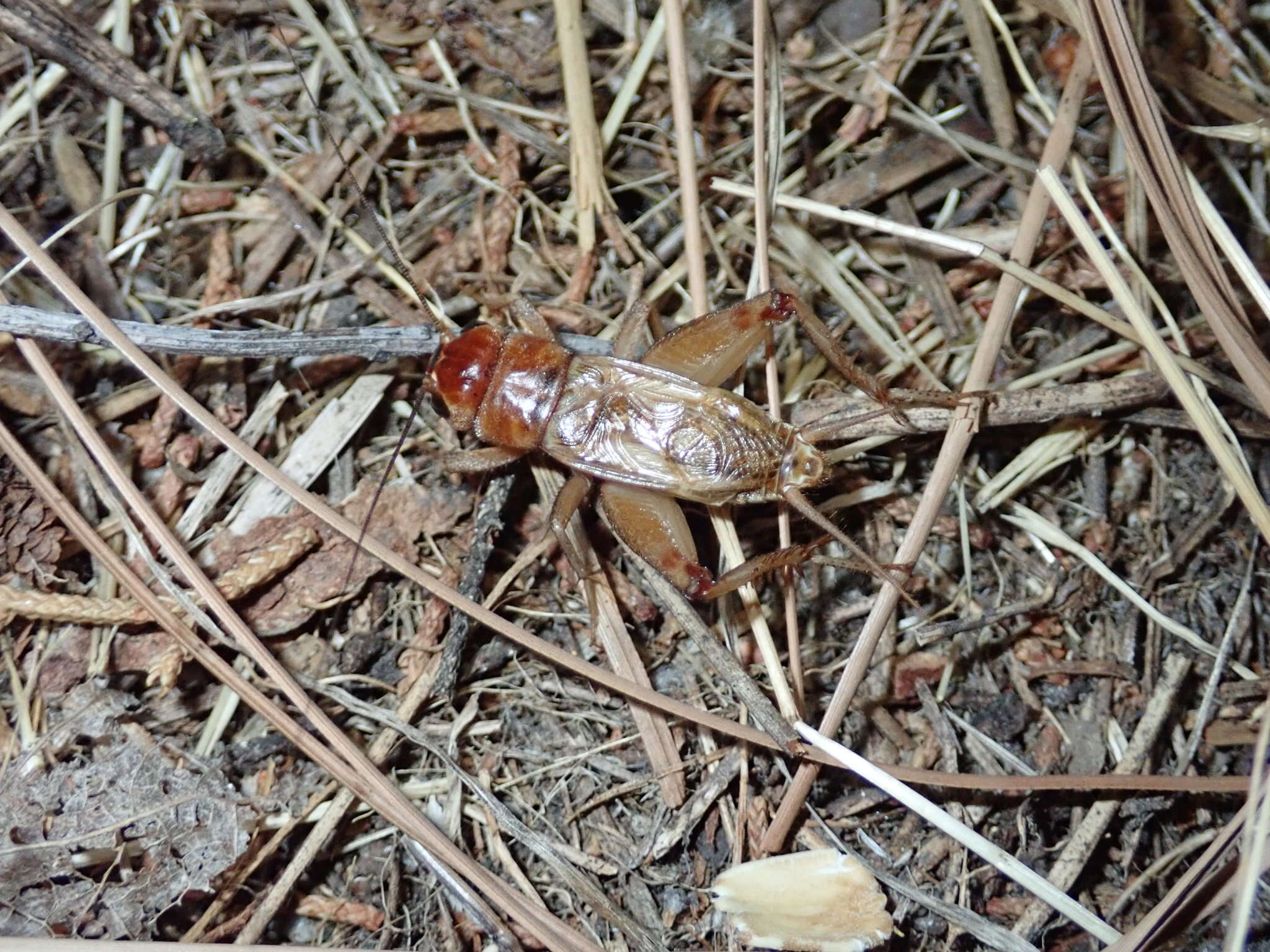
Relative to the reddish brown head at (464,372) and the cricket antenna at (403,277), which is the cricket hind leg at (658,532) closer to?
the reddish brown head at (464,372)

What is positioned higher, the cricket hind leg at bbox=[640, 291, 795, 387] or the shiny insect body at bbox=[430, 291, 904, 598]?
the cricket hind leg at bbox=[640, 291, 795, 387]

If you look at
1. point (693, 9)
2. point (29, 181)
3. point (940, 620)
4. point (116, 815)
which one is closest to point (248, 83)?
point (29, 181)

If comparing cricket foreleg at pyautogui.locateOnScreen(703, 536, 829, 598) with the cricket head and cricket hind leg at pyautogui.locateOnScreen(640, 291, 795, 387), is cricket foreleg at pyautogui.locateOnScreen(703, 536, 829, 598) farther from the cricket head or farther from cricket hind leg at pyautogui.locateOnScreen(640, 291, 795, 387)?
cricket hind leg at pyautogui.locateOnScreen(640, 291, 795, 387)

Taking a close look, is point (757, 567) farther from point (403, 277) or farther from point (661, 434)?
point (403, 277)

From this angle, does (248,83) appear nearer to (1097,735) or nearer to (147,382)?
(147,382)

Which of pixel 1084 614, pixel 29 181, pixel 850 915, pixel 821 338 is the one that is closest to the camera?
pixel 850 915

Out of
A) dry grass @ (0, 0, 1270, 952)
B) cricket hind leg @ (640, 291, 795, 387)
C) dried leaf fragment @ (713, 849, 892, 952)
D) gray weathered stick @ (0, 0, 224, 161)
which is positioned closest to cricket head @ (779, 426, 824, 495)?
dry grass @ (0, 0, 1270, 952)

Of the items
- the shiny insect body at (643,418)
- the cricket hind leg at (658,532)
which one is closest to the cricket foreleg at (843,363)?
the shiny insect body at (643,418)
